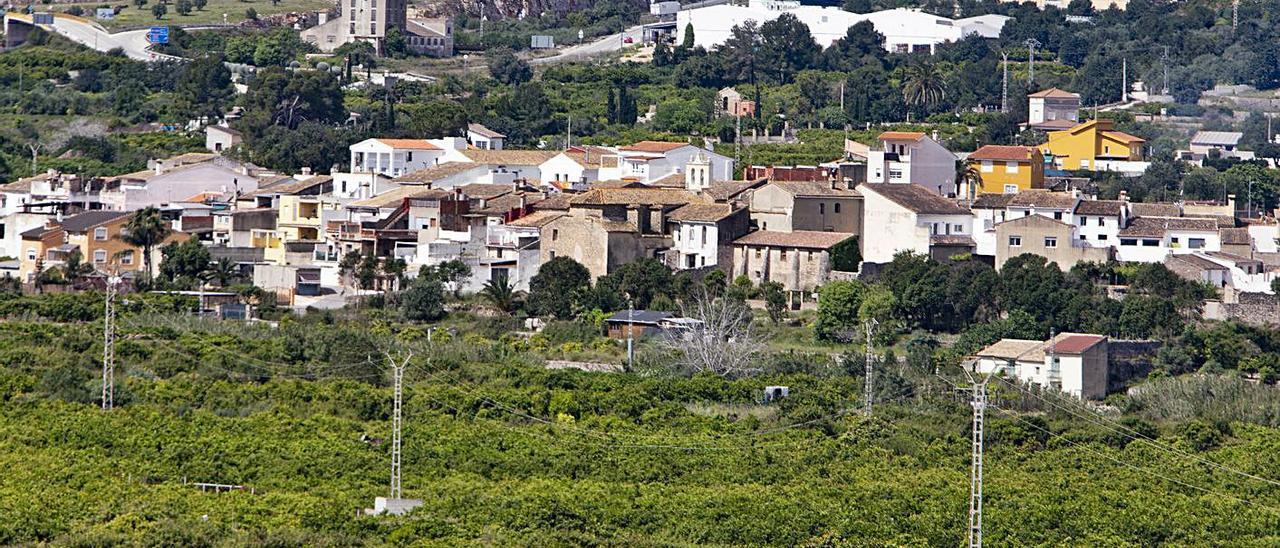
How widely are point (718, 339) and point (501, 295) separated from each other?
5.65 meters

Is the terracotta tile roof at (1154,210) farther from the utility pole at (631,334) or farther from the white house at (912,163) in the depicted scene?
the utility pole at (631,334)

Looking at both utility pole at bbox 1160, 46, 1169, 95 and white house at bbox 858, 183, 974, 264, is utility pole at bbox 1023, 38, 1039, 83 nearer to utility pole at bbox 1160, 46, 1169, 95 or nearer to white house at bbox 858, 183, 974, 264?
utility pole at bbox 1160, 46, 1169, 95

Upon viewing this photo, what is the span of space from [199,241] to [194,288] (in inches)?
170

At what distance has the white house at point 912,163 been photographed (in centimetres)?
5575

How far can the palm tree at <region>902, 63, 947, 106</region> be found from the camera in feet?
242

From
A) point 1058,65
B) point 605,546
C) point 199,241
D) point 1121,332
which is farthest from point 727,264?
point 1058,65

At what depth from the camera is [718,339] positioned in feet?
144

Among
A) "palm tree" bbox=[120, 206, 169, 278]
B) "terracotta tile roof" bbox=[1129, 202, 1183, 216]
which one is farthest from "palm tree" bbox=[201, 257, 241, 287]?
"terracotta tile roof" bbox=[1129, 202, 1183, 216]

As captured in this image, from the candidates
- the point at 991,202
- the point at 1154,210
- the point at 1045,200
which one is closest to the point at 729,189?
the point at 991,202

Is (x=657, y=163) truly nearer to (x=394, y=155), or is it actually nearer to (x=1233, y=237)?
(x=394, y=155)

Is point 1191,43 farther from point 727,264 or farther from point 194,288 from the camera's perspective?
point 194,288

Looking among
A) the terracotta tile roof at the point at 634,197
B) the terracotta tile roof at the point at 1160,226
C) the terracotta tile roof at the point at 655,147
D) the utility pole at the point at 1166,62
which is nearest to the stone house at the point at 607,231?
the terracotta tile roof at the point at 634,197

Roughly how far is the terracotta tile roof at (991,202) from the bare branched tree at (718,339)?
785cm

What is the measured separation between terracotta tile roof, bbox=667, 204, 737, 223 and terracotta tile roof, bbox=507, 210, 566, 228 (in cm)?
239
